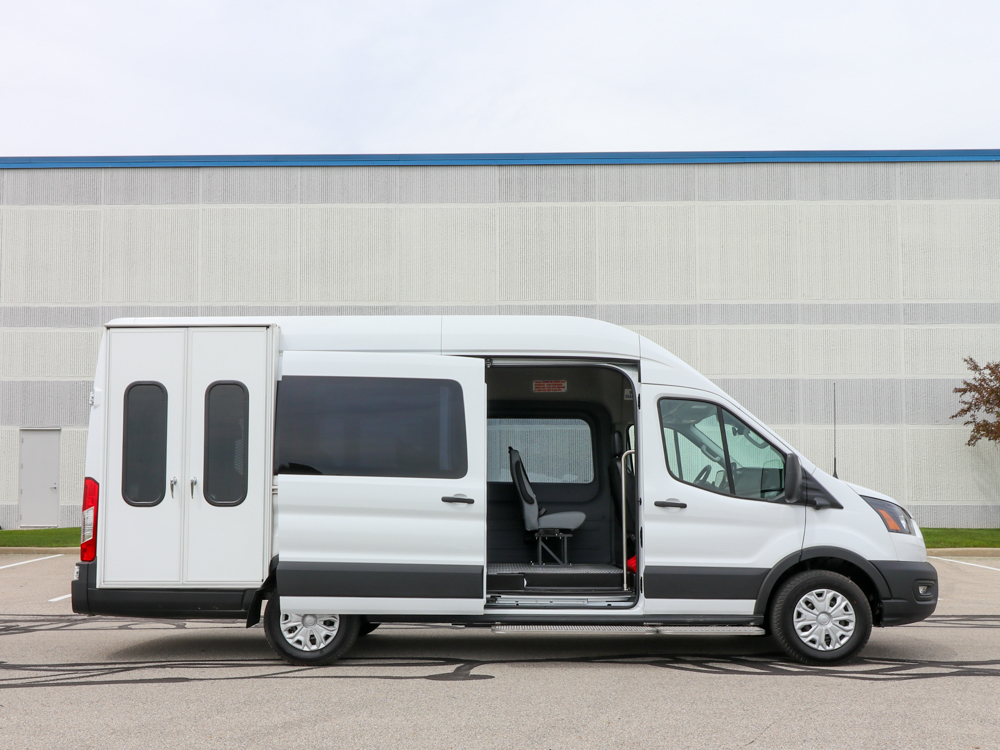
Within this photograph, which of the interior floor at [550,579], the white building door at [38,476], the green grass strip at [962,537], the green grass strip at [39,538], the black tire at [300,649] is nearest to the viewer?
the black tire at [300,649]

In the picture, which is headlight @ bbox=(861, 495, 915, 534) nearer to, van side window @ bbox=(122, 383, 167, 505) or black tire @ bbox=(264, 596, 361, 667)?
black tire @ bbox=(264, 596, 361, 667)

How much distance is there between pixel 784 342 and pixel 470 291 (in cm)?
735

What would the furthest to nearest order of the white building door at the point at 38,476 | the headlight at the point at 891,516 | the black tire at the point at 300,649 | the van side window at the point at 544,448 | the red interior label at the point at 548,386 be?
the white building door at the point at 38,476 → the van side window at the point at 544,448 → the red interior label at the point at 548,386 → the headlight at the point at 891,516 → the black tire at the point at 300,649

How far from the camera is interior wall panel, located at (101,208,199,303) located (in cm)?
2312

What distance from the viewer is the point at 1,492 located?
76.0ft

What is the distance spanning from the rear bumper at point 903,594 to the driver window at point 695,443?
126 centimetres

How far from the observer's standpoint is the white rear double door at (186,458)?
23.0ft

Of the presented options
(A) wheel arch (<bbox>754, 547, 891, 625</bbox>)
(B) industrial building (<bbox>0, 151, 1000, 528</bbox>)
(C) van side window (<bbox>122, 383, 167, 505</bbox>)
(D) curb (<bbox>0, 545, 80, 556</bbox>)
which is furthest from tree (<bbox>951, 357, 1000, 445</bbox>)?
(C) van side window (<bbox>122, 383, 167, 505</bbox>)

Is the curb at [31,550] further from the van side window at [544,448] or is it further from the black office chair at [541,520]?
the black office chair at [541,520]

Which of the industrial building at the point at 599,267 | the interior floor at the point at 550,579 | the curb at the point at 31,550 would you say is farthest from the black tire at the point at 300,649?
the industrial building at the point at 599,267

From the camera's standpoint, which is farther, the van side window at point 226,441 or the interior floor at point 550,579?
the interior floor at point 550,579

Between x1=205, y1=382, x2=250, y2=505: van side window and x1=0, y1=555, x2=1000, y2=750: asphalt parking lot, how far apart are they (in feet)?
4.15

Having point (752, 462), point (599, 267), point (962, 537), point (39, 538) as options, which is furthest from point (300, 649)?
point (599, 267)

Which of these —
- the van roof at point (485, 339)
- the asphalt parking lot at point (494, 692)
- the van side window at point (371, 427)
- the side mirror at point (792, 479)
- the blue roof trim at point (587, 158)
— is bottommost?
the asphalt parking lot at point (494, 692)
